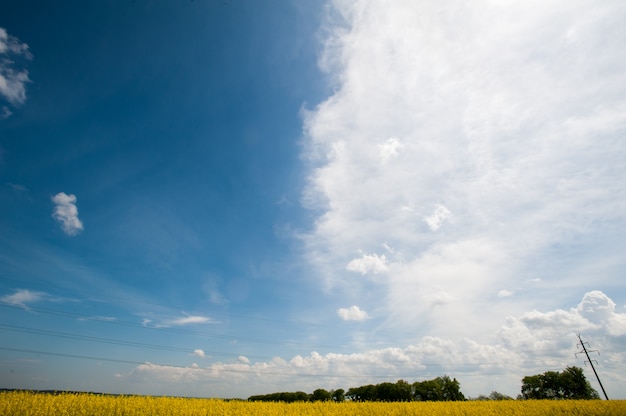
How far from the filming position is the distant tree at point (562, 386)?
73438 mm

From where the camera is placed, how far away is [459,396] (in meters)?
77.4

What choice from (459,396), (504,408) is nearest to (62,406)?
(504,408)

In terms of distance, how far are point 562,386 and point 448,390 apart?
28410 mm

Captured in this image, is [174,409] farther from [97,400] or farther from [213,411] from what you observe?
[97,400]

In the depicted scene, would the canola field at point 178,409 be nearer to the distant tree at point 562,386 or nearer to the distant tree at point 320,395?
the distant tree at point 320,395

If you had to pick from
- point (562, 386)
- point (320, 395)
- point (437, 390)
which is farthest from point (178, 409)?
point (562, 386)

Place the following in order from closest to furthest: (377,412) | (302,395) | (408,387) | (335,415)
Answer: (335,415) → (377,412) → (408,387) → (302,395)

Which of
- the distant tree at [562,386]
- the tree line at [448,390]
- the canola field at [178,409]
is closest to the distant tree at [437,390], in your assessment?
the tree line at [448,390]

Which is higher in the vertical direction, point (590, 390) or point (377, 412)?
point (590, 390)

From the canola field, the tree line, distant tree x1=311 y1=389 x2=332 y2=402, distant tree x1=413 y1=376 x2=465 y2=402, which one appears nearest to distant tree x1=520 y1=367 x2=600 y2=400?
the tree line

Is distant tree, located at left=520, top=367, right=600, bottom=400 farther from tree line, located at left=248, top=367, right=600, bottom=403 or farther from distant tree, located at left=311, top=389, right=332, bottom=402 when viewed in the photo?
distant tree, located at left=311, top=389, right=332, bottom=402

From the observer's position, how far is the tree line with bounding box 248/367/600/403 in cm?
7438

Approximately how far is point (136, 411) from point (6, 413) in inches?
264

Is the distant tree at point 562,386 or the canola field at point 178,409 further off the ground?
the distant tree at point 562,386
